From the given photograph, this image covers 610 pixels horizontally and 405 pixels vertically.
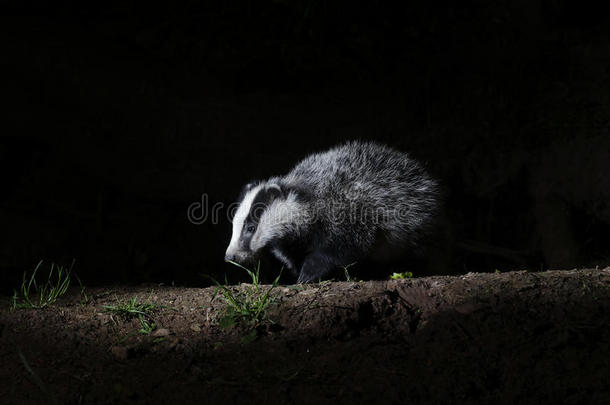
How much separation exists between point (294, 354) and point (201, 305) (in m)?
0.75

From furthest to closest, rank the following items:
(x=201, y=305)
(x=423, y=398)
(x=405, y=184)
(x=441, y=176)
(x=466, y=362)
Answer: (x=441, y=176) → (x=405, y=184) → (x=201, y=305) → (x=466, y=362) → (x=423, y=398)

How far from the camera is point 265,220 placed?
4141 mm

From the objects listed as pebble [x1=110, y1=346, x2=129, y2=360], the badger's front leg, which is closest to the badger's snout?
the badger's front leg

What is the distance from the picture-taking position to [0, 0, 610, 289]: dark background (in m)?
5.09

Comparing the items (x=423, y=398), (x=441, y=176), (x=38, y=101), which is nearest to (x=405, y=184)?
(x=441, y=176)

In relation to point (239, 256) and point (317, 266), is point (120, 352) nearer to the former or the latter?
point (239, 256)

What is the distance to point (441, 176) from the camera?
5.23m

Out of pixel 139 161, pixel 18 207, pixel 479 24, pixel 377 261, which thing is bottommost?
pixel 377 261

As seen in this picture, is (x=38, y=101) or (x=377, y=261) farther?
(x=38, y=101)

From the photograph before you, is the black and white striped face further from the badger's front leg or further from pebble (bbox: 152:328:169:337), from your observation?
pebble (bbox: 152:328:169:337)

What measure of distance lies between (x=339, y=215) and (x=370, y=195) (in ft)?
1.03

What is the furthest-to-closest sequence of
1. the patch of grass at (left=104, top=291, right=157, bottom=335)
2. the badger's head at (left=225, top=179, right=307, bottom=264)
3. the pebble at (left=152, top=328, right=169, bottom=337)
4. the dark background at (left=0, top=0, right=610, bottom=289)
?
the dark background at (left=0, top=0, right=610, bottom=289) < the badger's head at (left=225, top=179, right=307, bottom=264) < the patch of grass at (left=104, top=291, right=157, bottom=335) < the pebble at (left=152, top=328, right=169, bottom=337)

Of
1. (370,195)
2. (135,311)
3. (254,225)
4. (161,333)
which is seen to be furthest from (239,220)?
(161,333)

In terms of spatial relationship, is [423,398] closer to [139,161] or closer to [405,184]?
[405,184]
